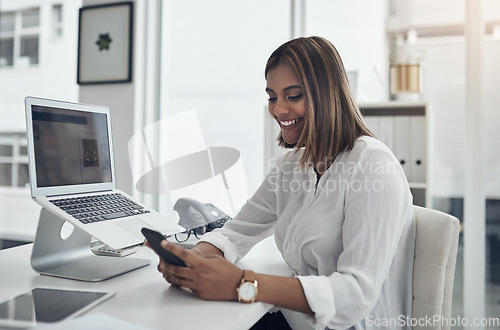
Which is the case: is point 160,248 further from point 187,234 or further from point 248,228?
point 187,234

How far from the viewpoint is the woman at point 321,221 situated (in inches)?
31.6

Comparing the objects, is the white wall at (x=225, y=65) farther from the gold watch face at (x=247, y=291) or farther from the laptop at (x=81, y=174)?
the gold watch face at (x=247, y=291)

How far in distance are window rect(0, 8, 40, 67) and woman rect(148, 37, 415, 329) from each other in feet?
7.55

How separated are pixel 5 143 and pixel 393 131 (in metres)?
2.46

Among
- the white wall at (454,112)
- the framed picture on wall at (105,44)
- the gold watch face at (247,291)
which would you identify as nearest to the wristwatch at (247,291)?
the gold watch face at (247,291)

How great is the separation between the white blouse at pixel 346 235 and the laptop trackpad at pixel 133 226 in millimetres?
175

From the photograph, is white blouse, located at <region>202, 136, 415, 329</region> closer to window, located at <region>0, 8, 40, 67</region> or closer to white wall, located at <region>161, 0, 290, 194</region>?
white wall, located at <region>161, 0, 290, 194</region>

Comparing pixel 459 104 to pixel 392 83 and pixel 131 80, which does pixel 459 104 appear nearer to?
pixel 392 83

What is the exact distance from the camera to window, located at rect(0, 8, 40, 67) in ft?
9.19

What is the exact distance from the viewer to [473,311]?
1.93 metres

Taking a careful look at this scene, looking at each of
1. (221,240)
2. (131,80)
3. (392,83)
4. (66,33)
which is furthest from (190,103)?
(221,240)

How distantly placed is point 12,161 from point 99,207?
2.08 metres

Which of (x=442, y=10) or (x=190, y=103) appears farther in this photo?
(x=190, y=103)

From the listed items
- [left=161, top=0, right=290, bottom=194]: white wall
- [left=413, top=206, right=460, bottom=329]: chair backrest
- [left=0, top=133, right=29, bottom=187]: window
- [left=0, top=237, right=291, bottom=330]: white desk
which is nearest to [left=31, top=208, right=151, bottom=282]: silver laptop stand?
[left=0, top=237, right=291, bottom=330]: white desk
